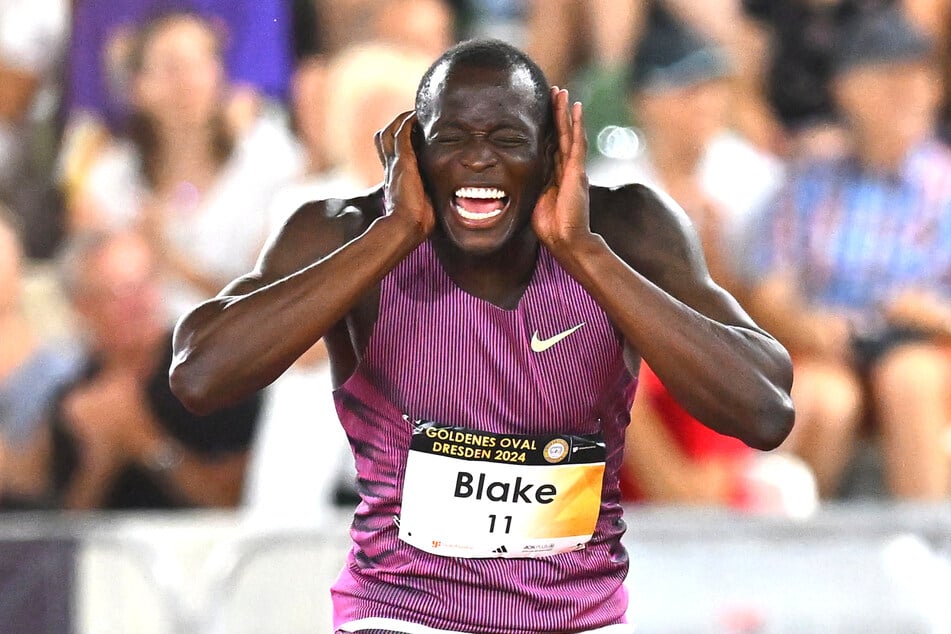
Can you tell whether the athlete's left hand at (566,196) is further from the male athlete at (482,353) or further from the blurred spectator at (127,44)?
the blurred spectator at (127,44)

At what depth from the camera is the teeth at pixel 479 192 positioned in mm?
2871

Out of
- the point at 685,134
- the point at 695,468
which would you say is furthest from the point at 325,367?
the point at 685,134

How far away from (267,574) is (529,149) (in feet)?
9.44

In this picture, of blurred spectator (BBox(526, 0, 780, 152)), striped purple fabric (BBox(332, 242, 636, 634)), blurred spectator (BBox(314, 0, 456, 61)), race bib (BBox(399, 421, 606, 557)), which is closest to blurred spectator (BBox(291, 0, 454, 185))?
blurred spectator (BBox(314, 0, 456, 61))

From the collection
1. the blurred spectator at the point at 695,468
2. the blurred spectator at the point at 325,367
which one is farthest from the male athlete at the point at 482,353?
the blurred spectator at the point at 695,468

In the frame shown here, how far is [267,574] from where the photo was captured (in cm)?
532

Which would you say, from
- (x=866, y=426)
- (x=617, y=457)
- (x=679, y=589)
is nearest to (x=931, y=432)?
(x=866, y=426)

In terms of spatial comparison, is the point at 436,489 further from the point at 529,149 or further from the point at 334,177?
the point at 334,177

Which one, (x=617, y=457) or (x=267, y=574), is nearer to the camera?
(x=617, y=457)

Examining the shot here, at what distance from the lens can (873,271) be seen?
260 inches

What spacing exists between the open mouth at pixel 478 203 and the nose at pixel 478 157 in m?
0.05

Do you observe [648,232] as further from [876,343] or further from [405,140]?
[876,343]

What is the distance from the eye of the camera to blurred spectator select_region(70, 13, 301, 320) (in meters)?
6.62

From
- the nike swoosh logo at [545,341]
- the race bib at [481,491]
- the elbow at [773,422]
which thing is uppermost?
the nike swoosh logo at [545,341]
